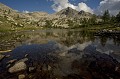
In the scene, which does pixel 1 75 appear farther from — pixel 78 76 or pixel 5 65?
pixel 78 76

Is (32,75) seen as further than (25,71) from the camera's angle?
No

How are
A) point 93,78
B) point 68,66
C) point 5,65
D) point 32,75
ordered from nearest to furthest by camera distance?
1. point 93,78
2. point 32,75
3. point 68,66
4. point 5,65

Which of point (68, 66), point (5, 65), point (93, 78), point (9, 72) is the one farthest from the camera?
point (5, 65)

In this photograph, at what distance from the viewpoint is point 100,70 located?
2866 centimetres

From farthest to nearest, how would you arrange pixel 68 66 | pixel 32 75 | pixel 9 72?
pixel 68 66 < pixel 9 72 < pixel 32 75

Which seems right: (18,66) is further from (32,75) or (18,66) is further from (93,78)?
(93,78)

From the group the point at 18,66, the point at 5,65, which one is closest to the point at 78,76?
the point at 18,66

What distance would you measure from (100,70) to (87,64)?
14.4 feet

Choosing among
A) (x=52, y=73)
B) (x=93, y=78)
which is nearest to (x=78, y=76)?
(x=93, y=78)

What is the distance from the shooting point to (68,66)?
3170 cm

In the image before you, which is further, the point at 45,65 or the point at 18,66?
the point at 45,65

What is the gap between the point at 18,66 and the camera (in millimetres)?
30875

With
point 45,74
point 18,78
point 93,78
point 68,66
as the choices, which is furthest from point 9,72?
point 93,78

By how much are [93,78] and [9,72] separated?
623 inches
